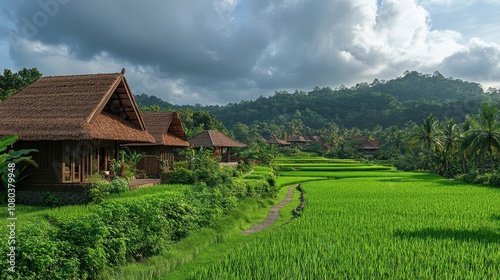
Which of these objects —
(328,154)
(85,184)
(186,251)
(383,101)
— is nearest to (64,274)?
(186,251)

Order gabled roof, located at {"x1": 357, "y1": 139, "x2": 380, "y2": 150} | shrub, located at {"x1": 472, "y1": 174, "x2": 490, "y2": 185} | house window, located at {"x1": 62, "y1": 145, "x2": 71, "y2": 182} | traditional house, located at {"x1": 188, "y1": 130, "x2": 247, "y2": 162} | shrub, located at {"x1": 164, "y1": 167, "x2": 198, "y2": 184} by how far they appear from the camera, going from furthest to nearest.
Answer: gabled roof, located at {"x1": 357, "y1": 139, "x2": 380, "y2": 150}
traditional house, located at {"x1": 188, "y1": 130, "x2": 247, "y2": 162}
shrub, located at {"x1": 472, "y1": 174, "x2": 490, "y2": 185}
shrub, located at {"x1": 164, "y1": 167, "x2": 198, "y2": 184}
house window, located at {"x1": 62, "y1": 145, "x2": 71, "y2": 182}

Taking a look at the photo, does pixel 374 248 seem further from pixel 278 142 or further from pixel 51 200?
pixel 278 142

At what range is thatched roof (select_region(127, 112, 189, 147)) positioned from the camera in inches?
849

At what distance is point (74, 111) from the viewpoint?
1299 cm

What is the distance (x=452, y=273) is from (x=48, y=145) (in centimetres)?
1292

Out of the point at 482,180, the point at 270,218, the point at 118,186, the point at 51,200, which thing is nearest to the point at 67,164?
the point at 51,200

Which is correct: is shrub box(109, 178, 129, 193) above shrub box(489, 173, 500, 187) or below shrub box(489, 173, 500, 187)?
above

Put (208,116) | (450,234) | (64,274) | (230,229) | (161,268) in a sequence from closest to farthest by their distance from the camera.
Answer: (64,274) → (161,268) → (450,234) → (230,229) → (208,116)

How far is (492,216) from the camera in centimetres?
1162

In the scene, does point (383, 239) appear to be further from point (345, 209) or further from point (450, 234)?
point (345, 209)

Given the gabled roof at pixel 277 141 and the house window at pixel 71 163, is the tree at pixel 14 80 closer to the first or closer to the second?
the house window at pixel 71 163

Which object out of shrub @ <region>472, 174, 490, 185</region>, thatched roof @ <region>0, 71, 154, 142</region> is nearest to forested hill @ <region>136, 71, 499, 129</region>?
shrub @ <region>472, 174, 490, 185</region>

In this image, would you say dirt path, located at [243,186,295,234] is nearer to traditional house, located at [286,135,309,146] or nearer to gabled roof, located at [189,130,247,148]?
gabled roof, located at [189,130,247,148]

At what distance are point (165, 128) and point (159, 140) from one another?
1008mm
